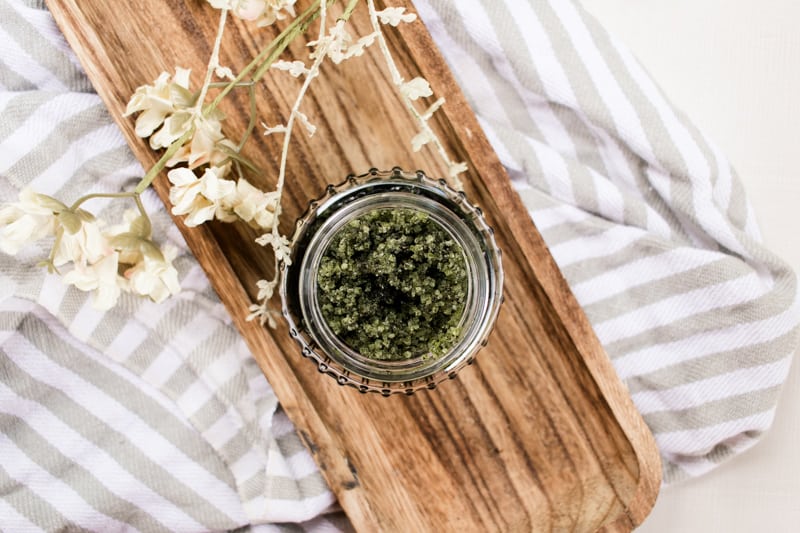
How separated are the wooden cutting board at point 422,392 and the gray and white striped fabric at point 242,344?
7 cm

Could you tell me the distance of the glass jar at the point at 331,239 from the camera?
0.49 metres

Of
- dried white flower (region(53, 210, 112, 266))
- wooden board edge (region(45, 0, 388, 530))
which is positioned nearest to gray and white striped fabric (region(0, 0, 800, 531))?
wooden board edge (region(45, 0, 388, 530))

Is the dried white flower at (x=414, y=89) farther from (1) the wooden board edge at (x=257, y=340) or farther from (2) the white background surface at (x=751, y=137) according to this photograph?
(2) the white background surface at (x=751, y=137)

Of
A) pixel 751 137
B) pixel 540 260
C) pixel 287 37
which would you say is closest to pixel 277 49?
pixel 287 37

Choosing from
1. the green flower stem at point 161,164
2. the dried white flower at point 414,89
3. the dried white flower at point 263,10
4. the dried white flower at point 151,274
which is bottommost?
the dried white flower at point 151,274

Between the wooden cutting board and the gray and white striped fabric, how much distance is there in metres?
0.07

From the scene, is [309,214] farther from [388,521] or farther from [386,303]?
[388,521]

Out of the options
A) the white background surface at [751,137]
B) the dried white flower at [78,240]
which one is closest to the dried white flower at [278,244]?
the dried white flower at [78,240]

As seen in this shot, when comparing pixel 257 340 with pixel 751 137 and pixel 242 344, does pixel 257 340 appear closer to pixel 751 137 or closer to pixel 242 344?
pixel 242 344

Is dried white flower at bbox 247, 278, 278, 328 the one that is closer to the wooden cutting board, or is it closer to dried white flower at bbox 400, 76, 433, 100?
the wooden cutting board

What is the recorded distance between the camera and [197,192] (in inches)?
18.6

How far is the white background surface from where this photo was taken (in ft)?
2.42

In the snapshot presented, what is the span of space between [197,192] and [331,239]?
9 centimetres

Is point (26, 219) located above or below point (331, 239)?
above
